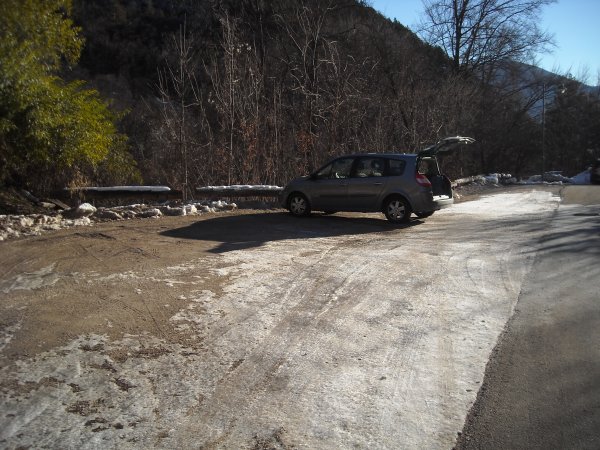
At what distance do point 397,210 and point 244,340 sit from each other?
769 cm

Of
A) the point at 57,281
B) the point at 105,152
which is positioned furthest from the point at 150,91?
the point at 57,281

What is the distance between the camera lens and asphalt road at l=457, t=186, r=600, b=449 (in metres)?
3.51

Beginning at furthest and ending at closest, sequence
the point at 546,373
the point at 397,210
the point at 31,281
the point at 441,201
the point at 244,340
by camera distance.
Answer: the point at 441,201
the point at 397,210
the point at 31,281
the point at 244,340
the point at 546,373

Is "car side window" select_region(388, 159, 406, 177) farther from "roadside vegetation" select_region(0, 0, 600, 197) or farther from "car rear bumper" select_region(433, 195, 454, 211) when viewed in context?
"roadside vegetation" select_region(0, 0, 600, 197)

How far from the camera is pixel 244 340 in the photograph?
495 cm

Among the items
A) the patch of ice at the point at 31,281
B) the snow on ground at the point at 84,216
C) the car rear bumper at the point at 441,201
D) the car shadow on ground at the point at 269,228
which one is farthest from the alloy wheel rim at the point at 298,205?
the patch of ice at the point at 31,281

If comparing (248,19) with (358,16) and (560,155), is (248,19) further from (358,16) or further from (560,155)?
(560,155)

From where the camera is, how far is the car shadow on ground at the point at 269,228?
9.82 metres

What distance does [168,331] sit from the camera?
5.08 metres

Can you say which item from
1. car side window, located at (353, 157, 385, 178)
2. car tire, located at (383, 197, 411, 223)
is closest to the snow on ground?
car side window, located at (353, 157, 385, 178)

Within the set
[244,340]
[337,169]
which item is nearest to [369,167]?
[337,169]

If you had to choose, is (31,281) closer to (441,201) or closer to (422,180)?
(422,180)

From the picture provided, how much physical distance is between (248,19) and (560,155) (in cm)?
3529

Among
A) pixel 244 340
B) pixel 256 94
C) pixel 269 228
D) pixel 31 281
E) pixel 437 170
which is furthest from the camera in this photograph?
pixel 256 94
